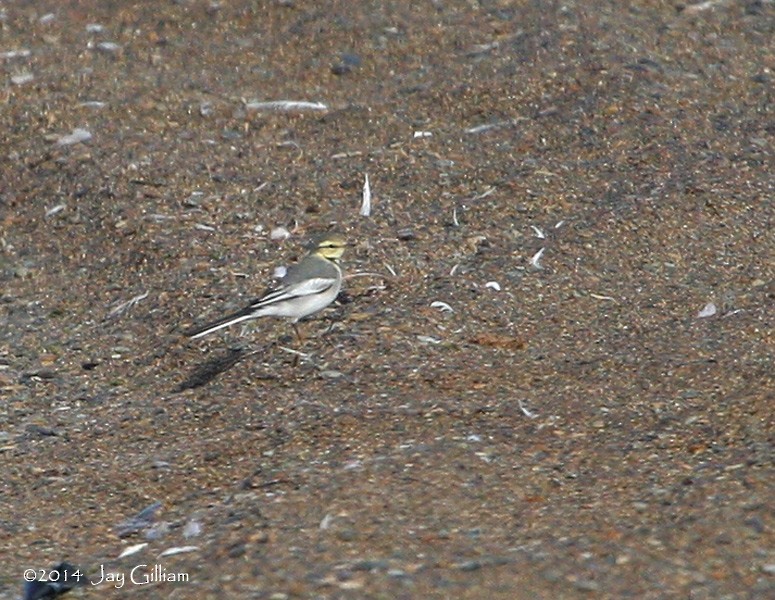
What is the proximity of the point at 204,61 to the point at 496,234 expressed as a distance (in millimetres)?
4108

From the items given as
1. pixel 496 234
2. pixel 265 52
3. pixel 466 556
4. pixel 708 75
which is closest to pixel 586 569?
pixel 466 556

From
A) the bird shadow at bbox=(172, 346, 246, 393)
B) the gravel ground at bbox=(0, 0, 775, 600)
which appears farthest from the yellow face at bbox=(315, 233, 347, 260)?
the bird shadow at bbox=(172, 346, 246, 393)

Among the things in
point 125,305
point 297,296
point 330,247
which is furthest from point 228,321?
point 125,305

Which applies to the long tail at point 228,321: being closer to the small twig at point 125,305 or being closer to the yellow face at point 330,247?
the yellow face at point 330,247

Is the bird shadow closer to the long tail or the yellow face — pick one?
the long tail

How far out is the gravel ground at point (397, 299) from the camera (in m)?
6.07

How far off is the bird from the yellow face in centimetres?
11

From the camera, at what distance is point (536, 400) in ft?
24.3

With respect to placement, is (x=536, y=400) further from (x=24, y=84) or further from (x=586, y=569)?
(x=24, y=84)

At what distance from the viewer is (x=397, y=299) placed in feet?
28.2

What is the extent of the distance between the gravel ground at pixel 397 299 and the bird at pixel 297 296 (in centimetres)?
29

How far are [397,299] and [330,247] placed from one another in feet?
1.72

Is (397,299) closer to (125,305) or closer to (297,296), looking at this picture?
(297,296)

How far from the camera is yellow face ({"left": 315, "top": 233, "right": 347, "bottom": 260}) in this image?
850 centimetres
